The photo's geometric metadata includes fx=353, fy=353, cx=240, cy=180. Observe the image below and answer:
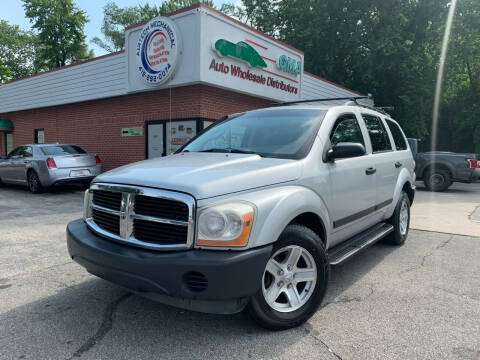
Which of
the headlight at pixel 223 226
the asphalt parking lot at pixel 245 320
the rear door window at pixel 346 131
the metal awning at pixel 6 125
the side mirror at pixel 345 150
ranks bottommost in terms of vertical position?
the asphalt parking lot at pixel 245 320

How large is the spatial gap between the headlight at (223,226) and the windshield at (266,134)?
974mm

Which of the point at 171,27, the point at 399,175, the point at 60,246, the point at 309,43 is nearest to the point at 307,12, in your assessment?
the point at 309,43

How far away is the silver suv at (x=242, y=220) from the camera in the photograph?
2.27 m

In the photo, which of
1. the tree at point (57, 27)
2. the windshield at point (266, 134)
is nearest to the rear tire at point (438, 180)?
the windshield at point (266, 134)

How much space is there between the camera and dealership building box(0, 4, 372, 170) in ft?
33.0

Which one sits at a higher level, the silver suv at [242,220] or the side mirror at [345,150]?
the side mirror at [345,150]

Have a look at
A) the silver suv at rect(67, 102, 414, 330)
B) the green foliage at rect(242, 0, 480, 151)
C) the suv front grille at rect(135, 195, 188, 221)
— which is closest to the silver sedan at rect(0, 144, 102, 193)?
the silver suv at rect(67, 102, 414, 330)

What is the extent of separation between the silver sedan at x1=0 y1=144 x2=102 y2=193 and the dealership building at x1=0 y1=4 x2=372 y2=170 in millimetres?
2367

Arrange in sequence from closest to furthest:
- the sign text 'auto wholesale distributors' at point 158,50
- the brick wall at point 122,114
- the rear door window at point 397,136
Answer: the rear door window at point 397,136 < the sign text 'auto wholesale distributors' at point 158,50 < the brick wall at point 122,114

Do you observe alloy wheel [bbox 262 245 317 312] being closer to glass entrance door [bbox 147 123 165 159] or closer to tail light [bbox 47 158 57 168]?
tail light [bbox 47 158 57 168]

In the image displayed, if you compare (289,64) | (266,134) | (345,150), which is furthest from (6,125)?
(345,150)

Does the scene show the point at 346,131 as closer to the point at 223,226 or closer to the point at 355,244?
the point at 355,244

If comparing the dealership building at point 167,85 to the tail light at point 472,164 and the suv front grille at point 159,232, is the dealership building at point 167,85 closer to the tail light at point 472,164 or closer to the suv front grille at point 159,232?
the tail light at point 472,164

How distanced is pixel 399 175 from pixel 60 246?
481 cm
